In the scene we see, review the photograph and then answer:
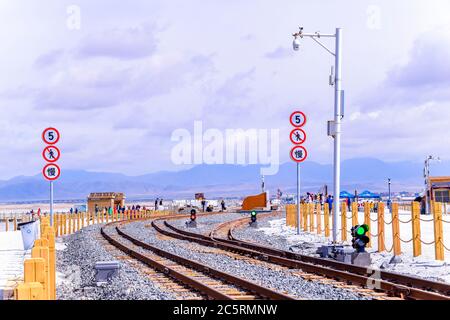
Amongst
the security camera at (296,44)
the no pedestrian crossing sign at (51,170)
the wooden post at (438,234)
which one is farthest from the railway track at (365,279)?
the security camera at (296,44)

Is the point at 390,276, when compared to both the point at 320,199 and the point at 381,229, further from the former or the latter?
the point at 320,199

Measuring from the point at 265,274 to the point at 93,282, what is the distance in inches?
147

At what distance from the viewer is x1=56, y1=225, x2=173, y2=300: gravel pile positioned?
1351 centimetres

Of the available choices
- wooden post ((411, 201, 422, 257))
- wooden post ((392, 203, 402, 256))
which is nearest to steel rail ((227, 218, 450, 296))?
wooden post ((392, 203, 402, 256))

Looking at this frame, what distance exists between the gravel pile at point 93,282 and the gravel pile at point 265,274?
6.92 feet

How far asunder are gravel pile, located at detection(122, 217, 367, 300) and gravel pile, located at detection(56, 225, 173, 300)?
2.11 meters

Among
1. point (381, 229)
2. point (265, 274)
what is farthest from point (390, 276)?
point (381, 229)

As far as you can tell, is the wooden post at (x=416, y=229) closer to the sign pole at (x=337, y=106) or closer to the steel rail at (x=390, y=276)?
the sign pole at (x=337, y=106)

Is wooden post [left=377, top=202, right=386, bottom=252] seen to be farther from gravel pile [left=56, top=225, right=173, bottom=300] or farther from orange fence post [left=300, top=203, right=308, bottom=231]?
orange fence post [left=300, top=203, right=308, bottom=231]

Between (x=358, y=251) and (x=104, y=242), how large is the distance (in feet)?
39.8
